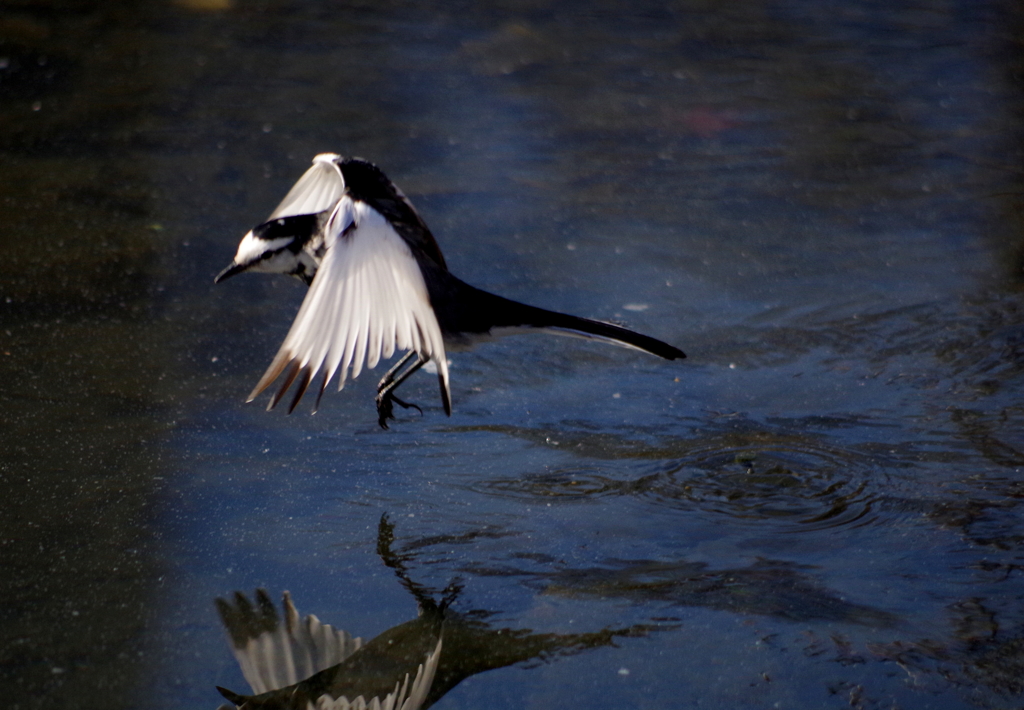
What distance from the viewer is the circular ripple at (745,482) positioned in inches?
130

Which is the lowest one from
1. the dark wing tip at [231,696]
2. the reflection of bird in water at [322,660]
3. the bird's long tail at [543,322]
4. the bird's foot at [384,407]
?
the reflection of bird in water at [322,660]

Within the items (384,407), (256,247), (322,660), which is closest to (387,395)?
(384,407)

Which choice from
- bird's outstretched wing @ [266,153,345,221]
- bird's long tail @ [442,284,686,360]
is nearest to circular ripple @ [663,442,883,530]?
bird's long tail @ [442,284,686,360]

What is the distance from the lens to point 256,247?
4090mm

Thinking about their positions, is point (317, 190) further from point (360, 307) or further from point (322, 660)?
point (322, 660)

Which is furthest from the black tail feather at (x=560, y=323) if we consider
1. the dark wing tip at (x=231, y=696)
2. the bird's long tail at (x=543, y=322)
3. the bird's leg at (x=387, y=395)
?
the dark wing tip at (x=231, y=696)

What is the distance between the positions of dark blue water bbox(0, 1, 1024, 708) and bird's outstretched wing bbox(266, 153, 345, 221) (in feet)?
1.46

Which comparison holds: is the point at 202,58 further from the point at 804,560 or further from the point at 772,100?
the point at 804,560

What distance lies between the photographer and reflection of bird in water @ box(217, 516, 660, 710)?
253 cm

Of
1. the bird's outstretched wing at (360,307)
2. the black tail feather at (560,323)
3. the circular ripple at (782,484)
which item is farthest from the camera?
the black tail feather at (560,323)

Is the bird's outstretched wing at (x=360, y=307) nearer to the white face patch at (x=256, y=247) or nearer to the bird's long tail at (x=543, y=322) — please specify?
the bird's long tail at (x=543, y=322)

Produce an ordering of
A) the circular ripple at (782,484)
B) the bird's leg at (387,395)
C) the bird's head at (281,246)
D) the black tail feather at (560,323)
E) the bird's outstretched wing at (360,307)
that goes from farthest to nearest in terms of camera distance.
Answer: the bird's head at (281,246) → the bird's leg at (387,395) → the black tail feather at (560,323) → the circular ripple at (782,484) → the bird's outstretched wing at (360,307)

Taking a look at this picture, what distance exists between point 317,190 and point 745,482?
2.06 metres

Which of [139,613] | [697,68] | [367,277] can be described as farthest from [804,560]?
[697,68]
